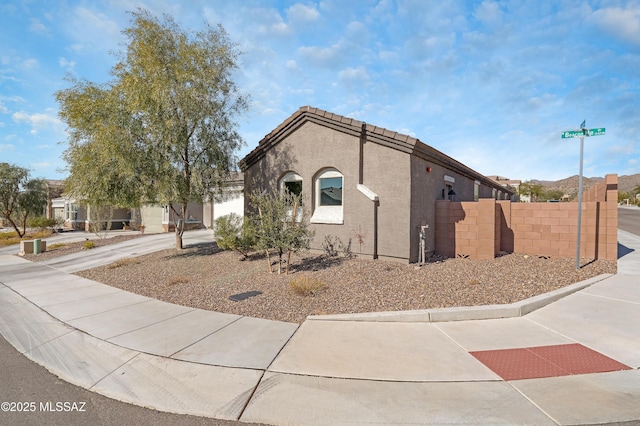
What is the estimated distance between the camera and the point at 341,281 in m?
7.81

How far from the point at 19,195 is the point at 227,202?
60.3 ft

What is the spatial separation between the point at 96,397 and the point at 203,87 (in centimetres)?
974

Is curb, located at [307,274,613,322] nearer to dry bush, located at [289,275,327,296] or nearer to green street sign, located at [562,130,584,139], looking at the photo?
dry bush, located at [289,275,327,296]

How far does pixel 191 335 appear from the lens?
5035mm

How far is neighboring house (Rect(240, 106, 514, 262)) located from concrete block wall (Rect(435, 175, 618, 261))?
0.74 metres

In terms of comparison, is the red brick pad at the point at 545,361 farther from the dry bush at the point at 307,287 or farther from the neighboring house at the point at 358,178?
the neighboring house at the point at 358,178

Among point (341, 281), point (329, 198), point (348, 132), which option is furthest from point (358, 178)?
point (341, 281)

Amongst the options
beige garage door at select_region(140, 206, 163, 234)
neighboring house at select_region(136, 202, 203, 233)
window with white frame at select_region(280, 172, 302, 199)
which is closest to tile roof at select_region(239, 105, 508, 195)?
window with white frame at select_region(280, 172, 302, 199)

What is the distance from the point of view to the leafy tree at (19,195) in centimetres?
2328

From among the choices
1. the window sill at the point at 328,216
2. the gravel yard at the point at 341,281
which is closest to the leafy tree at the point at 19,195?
the gravel yard at the point at 341,281

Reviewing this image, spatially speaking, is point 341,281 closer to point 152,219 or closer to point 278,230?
point 278,230

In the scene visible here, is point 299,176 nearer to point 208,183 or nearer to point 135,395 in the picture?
point 208,183

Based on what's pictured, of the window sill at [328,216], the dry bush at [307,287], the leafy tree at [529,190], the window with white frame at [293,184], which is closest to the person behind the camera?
the dry bush at [307,287]

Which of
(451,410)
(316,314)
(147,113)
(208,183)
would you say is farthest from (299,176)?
(451,410)
